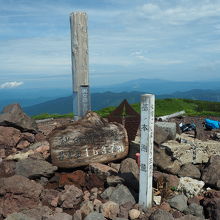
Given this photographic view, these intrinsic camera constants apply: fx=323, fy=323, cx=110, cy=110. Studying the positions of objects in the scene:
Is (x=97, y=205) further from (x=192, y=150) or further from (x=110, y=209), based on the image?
(x=192, y=150)

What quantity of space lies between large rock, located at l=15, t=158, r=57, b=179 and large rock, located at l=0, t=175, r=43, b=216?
60 cm

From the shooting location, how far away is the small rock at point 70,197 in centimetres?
736

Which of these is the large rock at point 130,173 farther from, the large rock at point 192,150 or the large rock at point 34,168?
the large rock at point 34,168

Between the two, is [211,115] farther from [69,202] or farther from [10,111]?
[69,202]

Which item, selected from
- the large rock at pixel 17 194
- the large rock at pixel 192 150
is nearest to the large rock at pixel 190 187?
the large rock at pixel 192 150

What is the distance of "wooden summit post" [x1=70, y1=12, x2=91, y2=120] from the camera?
9.55 m

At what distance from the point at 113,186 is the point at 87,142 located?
1619 millimetres

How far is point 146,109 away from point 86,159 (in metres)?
2.88

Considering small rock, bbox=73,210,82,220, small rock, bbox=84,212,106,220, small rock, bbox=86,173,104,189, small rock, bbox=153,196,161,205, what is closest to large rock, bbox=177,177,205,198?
small rock, bbox=153,196,161,205

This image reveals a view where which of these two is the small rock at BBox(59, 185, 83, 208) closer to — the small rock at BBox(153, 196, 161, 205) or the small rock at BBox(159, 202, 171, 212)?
the small rock at BBox(153, 196, 161, 205)

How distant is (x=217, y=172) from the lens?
8.59 meters

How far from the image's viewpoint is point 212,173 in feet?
28.3

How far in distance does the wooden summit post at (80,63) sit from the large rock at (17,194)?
122 inches

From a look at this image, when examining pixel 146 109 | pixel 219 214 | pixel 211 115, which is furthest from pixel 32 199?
pixel 211 115
